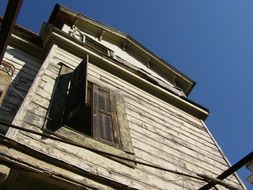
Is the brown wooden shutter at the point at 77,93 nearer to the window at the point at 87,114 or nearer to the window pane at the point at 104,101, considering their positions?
the window at the point at 87,114

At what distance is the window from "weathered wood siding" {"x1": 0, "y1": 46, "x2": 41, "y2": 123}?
61 centimetres

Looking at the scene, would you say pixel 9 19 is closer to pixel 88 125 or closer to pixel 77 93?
pixel 77 93

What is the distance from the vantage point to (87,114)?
17.3 ft

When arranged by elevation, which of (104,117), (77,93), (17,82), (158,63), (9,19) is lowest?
(17,82)

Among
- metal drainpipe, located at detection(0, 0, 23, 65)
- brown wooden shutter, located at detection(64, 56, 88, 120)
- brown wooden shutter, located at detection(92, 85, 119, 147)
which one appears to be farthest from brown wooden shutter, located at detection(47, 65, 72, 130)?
metal drainpipe, located at detection(0, 0, 23, 65)

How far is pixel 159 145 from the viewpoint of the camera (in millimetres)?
5820

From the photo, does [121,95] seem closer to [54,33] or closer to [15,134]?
[54,33]

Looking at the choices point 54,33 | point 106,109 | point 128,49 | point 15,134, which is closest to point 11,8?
point 15,134

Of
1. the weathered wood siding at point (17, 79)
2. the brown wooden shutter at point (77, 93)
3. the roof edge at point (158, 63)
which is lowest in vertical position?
the weathered wood siding at point (17, 79)

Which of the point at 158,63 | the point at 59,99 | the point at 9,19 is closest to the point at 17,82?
the point at 59,99

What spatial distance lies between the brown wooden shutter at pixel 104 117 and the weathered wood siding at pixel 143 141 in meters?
0.40

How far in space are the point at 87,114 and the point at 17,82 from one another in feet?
4.90

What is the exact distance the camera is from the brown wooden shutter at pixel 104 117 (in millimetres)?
4964

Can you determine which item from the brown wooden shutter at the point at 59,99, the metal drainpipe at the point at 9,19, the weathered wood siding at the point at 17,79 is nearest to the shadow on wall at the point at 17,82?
the weathered wood siding at the point at 17,79
